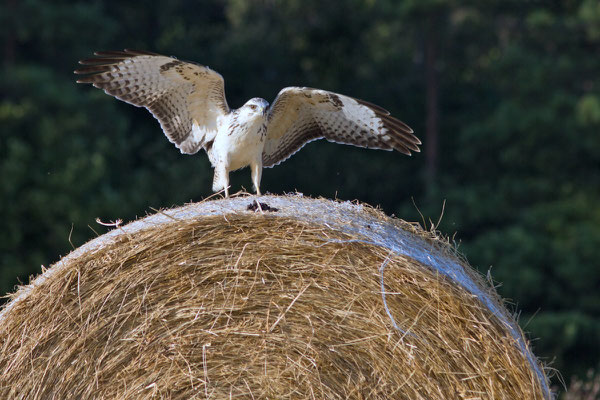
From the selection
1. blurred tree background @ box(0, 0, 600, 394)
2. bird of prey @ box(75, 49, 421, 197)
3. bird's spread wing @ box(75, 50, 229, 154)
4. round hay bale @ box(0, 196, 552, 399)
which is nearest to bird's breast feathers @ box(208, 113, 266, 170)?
bird of prey @ box(75, 49, 421, 197)

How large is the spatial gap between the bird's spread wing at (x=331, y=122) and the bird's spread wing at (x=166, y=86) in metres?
0.43

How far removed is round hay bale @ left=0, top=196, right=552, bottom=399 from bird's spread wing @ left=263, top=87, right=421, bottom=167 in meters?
1.51

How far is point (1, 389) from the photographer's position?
458cm

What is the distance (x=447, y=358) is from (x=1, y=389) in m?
2.22

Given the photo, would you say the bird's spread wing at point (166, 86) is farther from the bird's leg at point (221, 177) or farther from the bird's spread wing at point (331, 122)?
the bird's spread wing at point (331, 122)

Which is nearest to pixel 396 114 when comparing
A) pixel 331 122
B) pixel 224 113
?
pixel 331 122

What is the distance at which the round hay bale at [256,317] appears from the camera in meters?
4.62

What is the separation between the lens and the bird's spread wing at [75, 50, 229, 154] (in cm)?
599

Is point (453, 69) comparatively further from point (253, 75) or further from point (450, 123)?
point (253, 75)

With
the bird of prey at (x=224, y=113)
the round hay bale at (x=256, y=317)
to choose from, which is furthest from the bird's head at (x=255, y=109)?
the round hay bale at (x=256, y=317)

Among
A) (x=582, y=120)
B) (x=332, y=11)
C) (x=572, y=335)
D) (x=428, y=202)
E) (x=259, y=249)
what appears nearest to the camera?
(x=259, y=249)

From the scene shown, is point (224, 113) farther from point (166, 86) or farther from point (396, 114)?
point (396, 114)

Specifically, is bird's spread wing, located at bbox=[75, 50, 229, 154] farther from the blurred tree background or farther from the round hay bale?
the blurred tree background

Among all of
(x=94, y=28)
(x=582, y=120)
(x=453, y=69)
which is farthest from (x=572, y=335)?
(x=94, y=28)
